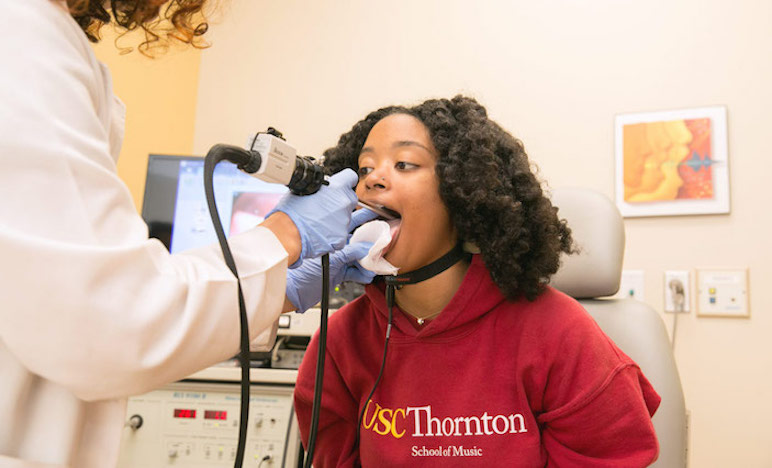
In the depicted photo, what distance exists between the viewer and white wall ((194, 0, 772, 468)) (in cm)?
182

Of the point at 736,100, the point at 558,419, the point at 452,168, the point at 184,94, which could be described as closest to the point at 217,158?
the point at 452,168

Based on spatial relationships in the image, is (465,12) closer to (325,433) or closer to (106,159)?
(325,433)

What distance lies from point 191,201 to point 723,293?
1830 mm

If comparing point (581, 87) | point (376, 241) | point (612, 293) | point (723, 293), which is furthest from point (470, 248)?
point (581, 87)

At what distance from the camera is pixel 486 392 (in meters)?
1.04

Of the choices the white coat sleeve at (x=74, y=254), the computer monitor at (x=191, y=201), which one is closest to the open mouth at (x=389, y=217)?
the white coat sleeve at (x=74, y=254)

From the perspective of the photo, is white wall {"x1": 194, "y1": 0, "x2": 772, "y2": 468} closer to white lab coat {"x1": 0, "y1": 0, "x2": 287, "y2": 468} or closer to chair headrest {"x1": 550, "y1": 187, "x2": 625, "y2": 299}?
chair headrest {"x1": 550, "y1": 187, "x2": 625, "y2": 299}

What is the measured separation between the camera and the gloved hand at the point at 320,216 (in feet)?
2.77

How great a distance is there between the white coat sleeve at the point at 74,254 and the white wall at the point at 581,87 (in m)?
1.73

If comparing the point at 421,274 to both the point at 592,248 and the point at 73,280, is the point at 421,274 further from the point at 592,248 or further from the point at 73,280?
the point at 73,280

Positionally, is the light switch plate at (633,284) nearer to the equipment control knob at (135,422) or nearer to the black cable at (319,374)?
the black cable at (319,374)

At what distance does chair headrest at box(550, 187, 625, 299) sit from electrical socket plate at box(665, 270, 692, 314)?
2.10 ft

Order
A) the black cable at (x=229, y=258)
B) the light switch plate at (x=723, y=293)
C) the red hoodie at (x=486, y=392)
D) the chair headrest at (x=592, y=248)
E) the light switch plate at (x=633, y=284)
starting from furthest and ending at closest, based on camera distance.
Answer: the light switch plate at (x=633, y=284)
the light switch plate at (x=723, y=293)
the chair headrest at (x=592, y=248)
the red hoodie at (x=486, y=392)
the black cable at (x=229, y=258)

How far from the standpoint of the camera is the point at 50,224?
1.70 ft
